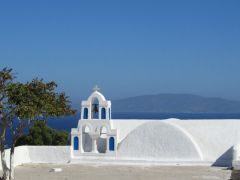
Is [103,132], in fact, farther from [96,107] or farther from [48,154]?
[48,154]

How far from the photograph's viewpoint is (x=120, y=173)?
27594mm

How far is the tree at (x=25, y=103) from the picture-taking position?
2102 cm

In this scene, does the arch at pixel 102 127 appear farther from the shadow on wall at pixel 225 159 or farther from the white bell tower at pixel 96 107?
the shadow on wall at pixel 225 159

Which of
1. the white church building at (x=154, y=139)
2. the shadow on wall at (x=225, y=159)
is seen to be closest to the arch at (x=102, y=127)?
the white church building at (x=154, y=139)

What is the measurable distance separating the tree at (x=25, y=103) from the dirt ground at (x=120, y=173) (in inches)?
172

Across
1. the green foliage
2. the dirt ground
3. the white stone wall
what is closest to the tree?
the dirt ground

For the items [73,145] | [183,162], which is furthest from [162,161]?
[73,145]

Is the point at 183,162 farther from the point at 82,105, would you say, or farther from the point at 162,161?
the point at 82,105

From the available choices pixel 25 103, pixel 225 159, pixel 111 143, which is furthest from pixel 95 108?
pixel 25 103

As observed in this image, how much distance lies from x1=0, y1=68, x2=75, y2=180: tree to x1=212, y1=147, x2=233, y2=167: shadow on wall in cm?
1170

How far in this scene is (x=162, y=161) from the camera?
102 ft

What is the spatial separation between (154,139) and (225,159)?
4.34 metres

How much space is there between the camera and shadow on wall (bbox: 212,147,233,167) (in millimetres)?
30241

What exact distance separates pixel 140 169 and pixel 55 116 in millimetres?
8634
